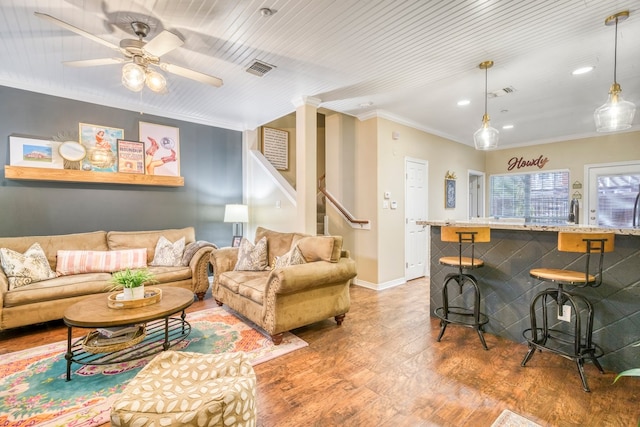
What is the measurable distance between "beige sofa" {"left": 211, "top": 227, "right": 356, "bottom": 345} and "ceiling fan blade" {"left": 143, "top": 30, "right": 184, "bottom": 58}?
1912 mm

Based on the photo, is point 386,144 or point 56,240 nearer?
point 56,240

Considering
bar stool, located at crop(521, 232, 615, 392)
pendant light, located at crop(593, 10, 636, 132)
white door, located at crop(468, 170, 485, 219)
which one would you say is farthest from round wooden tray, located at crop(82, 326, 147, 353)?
white door, located at crop(468, 170, 485, 219)

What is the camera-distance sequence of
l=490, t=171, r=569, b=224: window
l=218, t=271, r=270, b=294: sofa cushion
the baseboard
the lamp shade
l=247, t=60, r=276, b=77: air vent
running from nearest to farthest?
1. l=247, t=60, r=276, b=77: air vent
2. l=218, t=271, r=270, b=294: sofa cushion
3. the baseboard
4. the lamp shade
5. l=490, t=171, r=569, b=224: window

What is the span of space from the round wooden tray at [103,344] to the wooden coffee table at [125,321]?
0.04 m

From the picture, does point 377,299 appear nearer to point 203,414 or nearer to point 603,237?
point 603,237

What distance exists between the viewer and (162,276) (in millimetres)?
3600

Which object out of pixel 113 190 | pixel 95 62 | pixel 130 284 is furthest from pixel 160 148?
pixel 130 284

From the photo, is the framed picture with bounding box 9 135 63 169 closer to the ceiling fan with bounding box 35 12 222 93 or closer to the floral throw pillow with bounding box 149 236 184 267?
the floral throw pillow with bounding box 149 236 184 267

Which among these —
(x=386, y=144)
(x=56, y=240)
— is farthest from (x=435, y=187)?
(x=56, y=240)

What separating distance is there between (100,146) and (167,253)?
1724 mm

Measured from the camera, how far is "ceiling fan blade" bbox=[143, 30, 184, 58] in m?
2.10

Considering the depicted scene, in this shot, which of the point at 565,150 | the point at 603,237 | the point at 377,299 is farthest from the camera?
the point at 565,150

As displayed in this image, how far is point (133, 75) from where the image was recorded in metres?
2.33

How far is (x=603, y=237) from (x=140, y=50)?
3.71 meters
